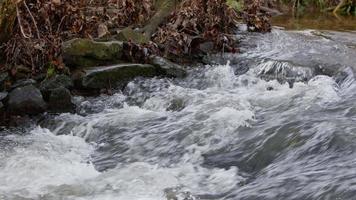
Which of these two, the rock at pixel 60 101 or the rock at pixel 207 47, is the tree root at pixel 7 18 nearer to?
the rock at pixel 60 101

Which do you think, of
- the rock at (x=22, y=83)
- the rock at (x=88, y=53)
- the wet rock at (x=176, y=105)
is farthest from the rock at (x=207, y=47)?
the rock at (x=22, y=83)

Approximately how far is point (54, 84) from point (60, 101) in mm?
286

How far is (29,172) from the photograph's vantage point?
4805 millimetres

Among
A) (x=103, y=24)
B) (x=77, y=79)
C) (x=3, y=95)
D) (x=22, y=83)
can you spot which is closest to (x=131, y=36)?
(x=103, y=24)

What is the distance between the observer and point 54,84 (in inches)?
270

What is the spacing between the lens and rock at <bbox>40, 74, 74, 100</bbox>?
672cm

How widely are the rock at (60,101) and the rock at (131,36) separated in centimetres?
167

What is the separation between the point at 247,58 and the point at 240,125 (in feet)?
10.0

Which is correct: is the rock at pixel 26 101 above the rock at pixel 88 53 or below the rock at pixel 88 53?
below

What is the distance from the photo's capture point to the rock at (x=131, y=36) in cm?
806

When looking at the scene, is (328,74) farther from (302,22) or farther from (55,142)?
(302,22)

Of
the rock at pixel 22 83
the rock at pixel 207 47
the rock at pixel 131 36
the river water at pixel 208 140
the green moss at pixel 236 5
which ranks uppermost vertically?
the green moss at pixel 236 5

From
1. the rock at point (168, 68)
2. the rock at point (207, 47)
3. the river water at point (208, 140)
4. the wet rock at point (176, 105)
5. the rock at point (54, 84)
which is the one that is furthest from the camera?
the rock at point (207, 47)

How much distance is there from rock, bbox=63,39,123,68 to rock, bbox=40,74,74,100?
0.41 m
